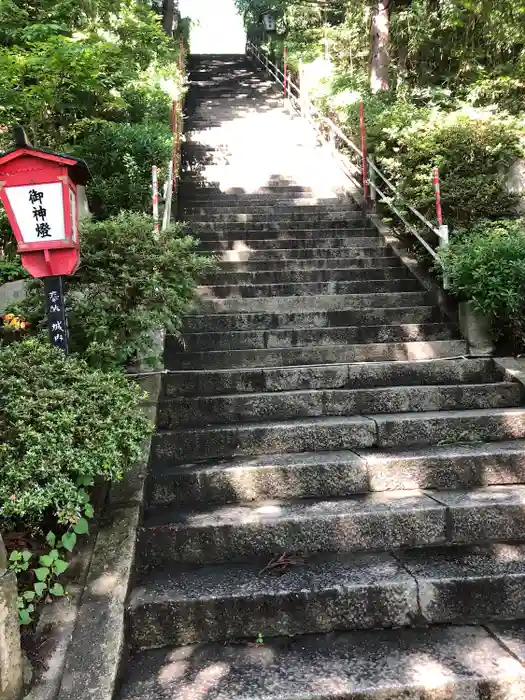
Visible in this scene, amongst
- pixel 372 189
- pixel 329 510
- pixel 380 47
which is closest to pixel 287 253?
pixel 372 189

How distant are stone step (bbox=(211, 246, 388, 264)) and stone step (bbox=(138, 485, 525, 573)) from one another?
3795 millimetres

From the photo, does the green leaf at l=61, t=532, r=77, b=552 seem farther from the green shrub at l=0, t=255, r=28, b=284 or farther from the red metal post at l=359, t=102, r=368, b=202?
the red metal post at l=359, t=102, r=368, b=202

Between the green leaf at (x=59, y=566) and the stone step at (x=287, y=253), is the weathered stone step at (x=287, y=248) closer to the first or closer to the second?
the stone step at (x=287, y=253)

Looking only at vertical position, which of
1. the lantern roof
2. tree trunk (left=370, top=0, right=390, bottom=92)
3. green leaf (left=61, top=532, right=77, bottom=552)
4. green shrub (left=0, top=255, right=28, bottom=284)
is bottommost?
green leaf (left=61, top=532, right=77, bottom=552)

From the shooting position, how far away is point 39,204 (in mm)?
3129

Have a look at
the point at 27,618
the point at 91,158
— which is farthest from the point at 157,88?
the point at 27,618

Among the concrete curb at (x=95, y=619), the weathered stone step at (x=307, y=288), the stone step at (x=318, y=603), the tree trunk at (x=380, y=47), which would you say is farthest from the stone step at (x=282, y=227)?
the tree trunk at (x=380, y=47)

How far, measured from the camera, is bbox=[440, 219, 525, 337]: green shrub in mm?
4285

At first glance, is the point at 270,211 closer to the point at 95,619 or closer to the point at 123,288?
the point at 123,288

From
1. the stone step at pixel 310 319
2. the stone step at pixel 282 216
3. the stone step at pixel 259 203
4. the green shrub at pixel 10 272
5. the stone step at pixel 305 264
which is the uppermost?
the stone step at pixel 259 203

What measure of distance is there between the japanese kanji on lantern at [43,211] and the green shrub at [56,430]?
342mm

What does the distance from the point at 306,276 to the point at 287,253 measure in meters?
0.61

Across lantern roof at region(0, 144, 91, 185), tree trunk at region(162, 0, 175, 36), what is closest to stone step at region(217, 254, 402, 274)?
lantern roof at region(0, 144, 91, 185)

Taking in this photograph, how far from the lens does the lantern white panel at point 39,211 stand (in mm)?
3109
